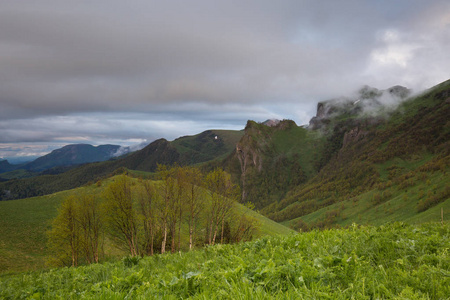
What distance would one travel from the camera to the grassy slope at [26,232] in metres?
39.3

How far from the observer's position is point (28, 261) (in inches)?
1572

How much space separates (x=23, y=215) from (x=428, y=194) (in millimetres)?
183109

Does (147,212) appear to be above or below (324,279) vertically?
below

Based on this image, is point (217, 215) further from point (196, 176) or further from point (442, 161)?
point (442, 161)

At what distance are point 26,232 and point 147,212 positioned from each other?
104ft

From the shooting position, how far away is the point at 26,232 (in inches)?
1912

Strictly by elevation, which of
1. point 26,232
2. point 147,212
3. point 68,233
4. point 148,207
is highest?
point 148,207

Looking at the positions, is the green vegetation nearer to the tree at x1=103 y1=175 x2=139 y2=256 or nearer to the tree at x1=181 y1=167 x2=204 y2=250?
the tree at x1=181 y1=167 x2=204 y2=250

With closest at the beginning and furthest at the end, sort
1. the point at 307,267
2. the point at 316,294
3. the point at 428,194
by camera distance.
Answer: the point at 316,294 < the point at 307,267 < the point at 428,194

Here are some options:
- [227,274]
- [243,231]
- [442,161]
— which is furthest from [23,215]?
[442,161]

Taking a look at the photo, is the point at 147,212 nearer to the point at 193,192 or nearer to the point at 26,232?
the point at 193,192

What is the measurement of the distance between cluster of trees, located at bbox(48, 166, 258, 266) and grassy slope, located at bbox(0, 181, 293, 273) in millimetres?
5282

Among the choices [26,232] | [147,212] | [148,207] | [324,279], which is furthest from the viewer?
[26,232]

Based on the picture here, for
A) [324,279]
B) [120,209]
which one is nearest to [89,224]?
[120,209]
